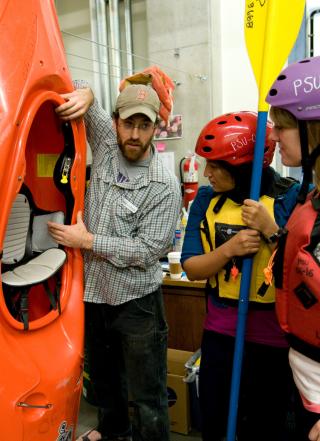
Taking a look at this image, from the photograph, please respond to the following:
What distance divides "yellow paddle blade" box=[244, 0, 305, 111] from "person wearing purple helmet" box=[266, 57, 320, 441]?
284mm

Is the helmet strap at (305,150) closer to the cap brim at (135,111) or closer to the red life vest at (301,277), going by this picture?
the red life vest at (301,277)

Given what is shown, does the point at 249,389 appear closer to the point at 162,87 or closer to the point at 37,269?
the point at 37,269

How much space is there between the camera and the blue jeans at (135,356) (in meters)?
1.74

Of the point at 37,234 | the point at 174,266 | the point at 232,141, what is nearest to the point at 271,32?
the point at 232,141

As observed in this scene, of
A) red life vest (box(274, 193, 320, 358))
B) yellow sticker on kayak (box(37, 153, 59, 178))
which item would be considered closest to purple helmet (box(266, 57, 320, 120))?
red life vest (box(274, 193, 320, 358))

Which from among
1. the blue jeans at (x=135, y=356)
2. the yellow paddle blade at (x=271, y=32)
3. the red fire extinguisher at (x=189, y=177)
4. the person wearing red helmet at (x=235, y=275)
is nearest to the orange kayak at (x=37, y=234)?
the blue jeans at (x=135, y=356)

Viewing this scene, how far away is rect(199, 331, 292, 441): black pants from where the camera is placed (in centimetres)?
147

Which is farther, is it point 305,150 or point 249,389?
point 249,389

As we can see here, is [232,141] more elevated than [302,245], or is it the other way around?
[232,141]

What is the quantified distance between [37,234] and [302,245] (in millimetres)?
954

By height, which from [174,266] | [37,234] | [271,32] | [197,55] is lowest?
[174,266]

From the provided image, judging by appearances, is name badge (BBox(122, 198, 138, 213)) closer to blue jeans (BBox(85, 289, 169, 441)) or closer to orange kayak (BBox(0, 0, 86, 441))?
orange kayak (BBox(0, 0, 86, 441))

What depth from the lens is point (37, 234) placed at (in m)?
1.58

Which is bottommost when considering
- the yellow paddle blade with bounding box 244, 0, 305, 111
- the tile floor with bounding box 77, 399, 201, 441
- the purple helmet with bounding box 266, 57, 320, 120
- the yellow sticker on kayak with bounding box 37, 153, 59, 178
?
the tile floor with bounding box 77, 399, 201, 441
